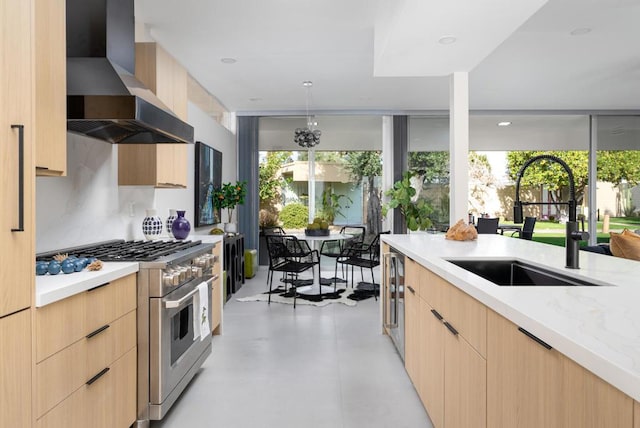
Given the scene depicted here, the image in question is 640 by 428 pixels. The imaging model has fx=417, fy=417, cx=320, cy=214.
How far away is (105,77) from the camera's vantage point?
83.0 inches

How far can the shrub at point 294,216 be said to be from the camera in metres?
7.53

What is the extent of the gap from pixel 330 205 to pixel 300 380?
16.1 feet

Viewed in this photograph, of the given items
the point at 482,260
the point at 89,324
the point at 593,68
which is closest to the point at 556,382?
the point at 482,260

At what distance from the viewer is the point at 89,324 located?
165cm

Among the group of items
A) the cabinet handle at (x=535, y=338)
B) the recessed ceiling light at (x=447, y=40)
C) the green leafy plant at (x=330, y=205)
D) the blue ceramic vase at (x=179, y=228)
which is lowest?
the cabinet handle at (x=535, y=338)

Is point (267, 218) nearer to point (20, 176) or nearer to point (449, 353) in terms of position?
point (449, 353)

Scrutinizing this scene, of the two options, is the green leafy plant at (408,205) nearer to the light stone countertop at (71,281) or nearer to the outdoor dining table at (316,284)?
the outdoor dining table at (316,284)

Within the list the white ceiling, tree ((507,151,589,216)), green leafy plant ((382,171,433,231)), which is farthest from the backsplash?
tree ((507,151,589,216))

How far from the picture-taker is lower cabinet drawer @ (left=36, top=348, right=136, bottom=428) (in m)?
1.49

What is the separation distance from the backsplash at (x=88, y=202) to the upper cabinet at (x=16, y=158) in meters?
1.05

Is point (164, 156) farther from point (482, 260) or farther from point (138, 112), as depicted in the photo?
point (482, 260)

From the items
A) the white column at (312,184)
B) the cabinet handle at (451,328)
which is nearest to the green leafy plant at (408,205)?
the white column at (312,184)

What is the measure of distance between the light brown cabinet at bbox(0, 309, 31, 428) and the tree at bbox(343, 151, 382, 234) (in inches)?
253

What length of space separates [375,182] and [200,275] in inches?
204
